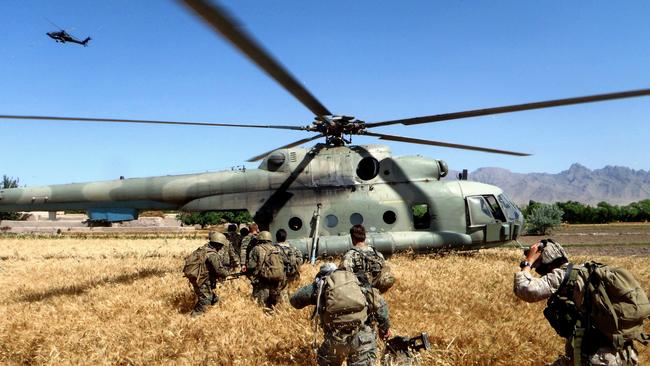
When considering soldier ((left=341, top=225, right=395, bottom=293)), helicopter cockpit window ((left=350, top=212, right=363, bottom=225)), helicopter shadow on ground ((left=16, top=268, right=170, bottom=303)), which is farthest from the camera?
helicopter cockpit window ((left=350, top=212, right=363, bottom=225))

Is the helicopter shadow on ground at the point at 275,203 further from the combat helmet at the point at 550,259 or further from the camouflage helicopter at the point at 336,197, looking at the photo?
the combat helmet at the point at 550,259

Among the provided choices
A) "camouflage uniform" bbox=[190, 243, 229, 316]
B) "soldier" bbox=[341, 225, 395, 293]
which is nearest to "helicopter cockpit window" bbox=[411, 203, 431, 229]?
"camouflage uniform" bbox=[190, 243, 229, 316]

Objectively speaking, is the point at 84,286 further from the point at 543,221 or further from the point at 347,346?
the point at 543,221

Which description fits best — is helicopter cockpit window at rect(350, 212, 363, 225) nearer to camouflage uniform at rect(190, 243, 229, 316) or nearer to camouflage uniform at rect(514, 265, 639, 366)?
camouflage uniform at rect(190, 243, 229, 316)

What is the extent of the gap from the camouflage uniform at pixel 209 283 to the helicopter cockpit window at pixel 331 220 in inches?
159

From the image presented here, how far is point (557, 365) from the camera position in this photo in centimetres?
400

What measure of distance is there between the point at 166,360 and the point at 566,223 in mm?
62394

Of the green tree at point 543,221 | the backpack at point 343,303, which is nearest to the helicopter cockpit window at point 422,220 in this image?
the backpack at point 343,303

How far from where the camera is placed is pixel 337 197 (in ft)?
38.3

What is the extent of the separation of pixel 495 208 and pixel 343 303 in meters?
8.88

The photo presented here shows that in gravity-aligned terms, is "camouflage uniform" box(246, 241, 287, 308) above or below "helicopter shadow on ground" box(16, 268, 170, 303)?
above

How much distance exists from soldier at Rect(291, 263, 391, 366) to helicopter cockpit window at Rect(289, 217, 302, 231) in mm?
7195

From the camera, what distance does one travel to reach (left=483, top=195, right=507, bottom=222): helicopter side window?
38.9ft

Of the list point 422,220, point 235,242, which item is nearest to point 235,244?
point 235,242
